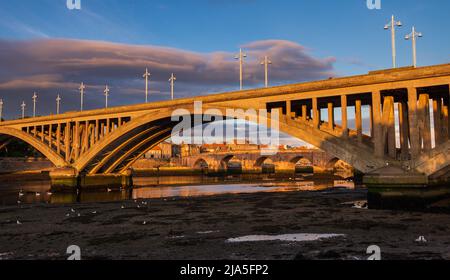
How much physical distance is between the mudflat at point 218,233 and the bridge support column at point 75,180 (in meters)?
27.4

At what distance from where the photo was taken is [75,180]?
5188cm

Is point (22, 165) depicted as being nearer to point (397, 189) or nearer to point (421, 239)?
point (397, 189)

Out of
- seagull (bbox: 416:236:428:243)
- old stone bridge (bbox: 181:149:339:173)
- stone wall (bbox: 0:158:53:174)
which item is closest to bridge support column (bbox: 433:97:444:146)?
seagull (bbox: 416:236:428:243)

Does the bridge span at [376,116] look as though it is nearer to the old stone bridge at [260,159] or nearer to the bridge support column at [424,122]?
the bridge support column at [424,122]

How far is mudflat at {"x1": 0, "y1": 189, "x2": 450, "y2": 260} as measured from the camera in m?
12.0

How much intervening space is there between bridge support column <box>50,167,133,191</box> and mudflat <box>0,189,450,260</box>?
2737 centimetres

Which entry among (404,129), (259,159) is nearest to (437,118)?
(404,129)

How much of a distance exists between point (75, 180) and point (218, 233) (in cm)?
4046

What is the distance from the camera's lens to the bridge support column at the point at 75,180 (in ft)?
170

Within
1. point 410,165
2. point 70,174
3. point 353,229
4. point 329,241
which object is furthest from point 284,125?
point 70,174

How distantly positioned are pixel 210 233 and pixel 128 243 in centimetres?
331

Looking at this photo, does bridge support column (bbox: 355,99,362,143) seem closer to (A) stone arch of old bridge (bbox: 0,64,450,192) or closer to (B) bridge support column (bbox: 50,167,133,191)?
(A) stone arch of old bridge (bbox: 0,64,450,192)

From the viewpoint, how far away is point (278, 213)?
22.6 meters
